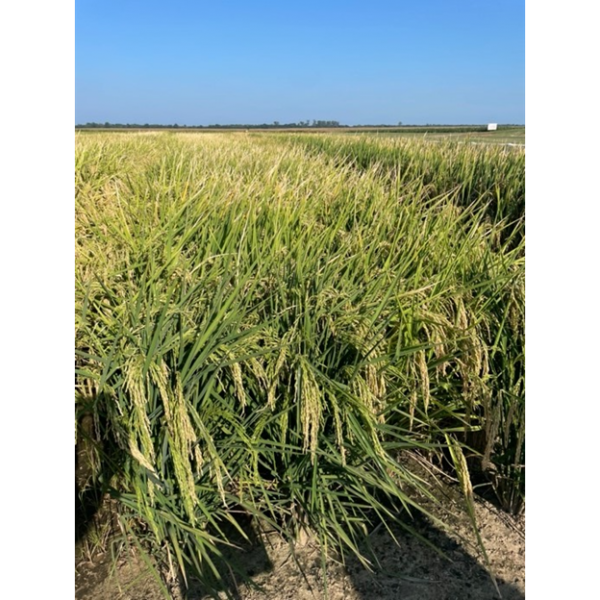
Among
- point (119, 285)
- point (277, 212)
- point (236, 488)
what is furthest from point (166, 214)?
point (236, 488)

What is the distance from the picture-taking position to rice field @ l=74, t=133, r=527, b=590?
1382 mm

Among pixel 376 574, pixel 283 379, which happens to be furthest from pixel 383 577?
pixel 283 379

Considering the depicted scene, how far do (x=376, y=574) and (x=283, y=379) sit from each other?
675 millimetres

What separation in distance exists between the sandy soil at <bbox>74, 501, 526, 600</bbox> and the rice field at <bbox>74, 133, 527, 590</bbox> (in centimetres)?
8

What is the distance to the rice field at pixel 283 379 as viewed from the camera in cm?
138

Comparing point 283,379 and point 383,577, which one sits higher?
point 283,379

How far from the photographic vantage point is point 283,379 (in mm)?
1620

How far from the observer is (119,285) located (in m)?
1.67

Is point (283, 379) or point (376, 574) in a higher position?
point (283, 379)

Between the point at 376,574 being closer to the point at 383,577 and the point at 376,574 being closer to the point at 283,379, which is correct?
the point at 383,577

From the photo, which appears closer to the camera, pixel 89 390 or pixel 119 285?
pixel 89 390

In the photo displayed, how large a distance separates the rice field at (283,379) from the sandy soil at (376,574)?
0.25 ft
